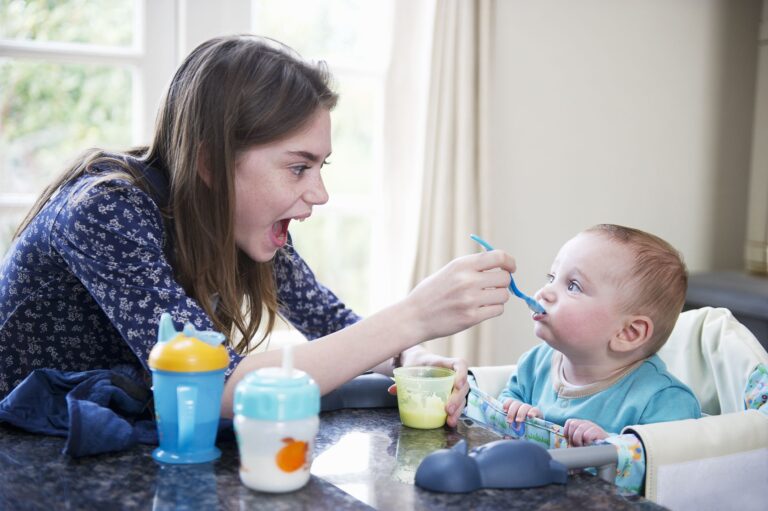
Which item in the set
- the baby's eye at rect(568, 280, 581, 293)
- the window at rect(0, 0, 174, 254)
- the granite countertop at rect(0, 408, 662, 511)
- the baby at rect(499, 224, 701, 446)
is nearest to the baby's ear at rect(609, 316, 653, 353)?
the baby at rect(499, 224, 701, 446)

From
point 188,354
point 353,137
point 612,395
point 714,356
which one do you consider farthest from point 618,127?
point 188,354

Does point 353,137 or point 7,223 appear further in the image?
point 353,137

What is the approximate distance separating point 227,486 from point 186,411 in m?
0.12

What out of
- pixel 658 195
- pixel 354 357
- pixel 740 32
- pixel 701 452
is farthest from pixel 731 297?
pixel 354 357

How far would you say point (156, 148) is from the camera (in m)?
1.50

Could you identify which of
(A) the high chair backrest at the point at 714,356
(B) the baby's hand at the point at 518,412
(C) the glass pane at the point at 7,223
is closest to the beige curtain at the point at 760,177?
(A) the high chair backrest at the point at 714,356

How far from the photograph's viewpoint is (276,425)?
948mm

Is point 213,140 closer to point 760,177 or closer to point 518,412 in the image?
point 518,412

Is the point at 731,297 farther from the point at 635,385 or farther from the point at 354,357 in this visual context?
the point at 354,357

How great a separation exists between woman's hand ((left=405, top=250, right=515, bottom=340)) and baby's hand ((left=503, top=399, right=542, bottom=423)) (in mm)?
235

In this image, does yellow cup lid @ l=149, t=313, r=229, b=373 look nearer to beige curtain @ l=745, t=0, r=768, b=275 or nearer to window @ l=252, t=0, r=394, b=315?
window @ l=252, t=0, r=394, b=315

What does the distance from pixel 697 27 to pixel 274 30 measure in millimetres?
1901

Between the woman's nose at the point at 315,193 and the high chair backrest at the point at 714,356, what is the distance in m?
0.80

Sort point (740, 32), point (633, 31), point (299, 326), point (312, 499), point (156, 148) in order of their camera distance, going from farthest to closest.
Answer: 1. point (740, 32)
2. point (633, 31)
3. point (299, 326)
4. point (156, 148)
5. point (312, 499)
